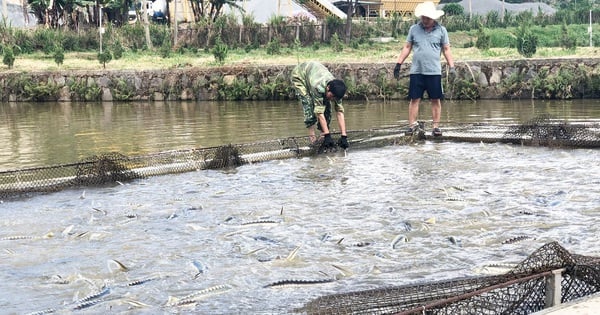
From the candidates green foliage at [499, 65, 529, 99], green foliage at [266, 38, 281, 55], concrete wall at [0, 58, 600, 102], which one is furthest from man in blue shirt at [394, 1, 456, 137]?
green foliage at [266, 38, 281, 55]

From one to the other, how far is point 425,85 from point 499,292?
751cm

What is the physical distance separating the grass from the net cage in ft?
44.5

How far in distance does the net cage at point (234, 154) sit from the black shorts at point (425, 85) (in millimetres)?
584

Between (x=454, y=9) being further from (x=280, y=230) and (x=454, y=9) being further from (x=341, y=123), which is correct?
(x=280, y=230)

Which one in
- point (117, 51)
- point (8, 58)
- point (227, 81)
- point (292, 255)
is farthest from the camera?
point (117, 51)

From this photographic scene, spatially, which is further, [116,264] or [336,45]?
[336,45]

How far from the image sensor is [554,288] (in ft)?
13.3

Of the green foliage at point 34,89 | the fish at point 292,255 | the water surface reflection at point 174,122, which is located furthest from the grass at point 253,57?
the fish at point 292,255

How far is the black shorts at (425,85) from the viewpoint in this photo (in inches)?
448

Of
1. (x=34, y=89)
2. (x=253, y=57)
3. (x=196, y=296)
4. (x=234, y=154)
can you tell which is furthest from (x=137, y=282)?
(x=253, y=57)

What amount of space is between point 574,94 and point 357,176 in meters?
14.2

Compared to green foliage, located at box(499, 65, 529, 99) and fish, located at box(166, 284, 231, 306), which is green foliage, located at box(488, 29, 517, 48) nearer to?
green foliage, located at box(499, 65, 529, 99)

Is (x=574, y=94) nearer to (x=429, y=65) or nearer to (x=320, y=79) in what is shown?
(x=429, y=65)

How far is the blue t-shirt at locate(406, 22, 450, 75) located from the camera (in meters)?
11.2
